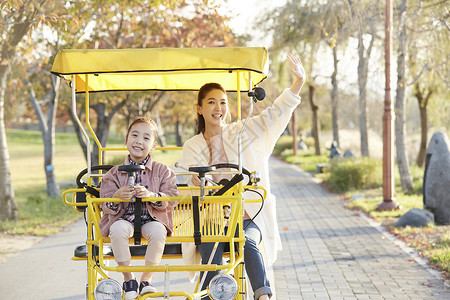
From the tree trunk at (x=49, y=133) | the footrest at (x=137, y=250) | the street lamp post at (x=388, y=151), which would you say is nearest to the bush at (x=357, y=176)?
the street lamp post at (x=388, y=151)

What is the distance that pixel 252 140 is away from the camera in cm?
512

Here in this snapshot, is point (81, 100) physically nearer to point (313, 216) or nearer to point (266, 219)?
point (313, 216)

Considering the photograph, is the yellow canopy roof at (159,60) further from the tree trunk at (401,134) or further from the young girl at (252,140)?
the tree trunk at (401,134)

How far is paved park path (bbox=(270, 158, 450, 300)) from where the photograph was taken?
21.2ft

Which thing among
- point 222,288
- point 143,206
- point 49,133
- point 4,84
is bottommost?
point 222,288

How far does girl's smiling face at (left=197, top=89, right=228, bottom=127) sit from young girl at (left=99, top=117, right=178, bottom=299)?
2.00 ft

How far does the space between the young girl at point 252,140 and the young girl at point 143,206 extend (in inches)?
22.5

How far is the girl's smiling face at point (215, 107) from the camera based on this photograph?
5.14 m

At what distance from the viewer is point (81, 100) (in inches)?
784

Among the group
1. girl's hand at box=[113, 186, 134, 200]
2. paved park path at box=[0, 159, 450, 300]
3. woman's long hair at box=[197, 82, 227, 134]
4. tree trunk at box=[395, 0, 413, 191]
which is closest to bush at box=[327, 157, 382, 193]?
tree trunk at box=[395, 0, 413, 191]

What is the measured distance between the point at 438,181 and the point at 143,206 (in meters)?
8.09

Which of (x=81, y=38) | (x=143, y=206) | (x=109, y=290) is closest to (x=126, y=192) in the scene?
(x=143, y=206)

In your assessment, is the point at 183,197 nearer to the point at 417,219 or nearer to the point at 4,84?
the point at 417,219

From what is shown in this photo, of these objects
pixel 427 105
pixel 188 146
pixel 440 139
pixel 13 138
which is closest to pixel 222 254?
pixel 188 146
